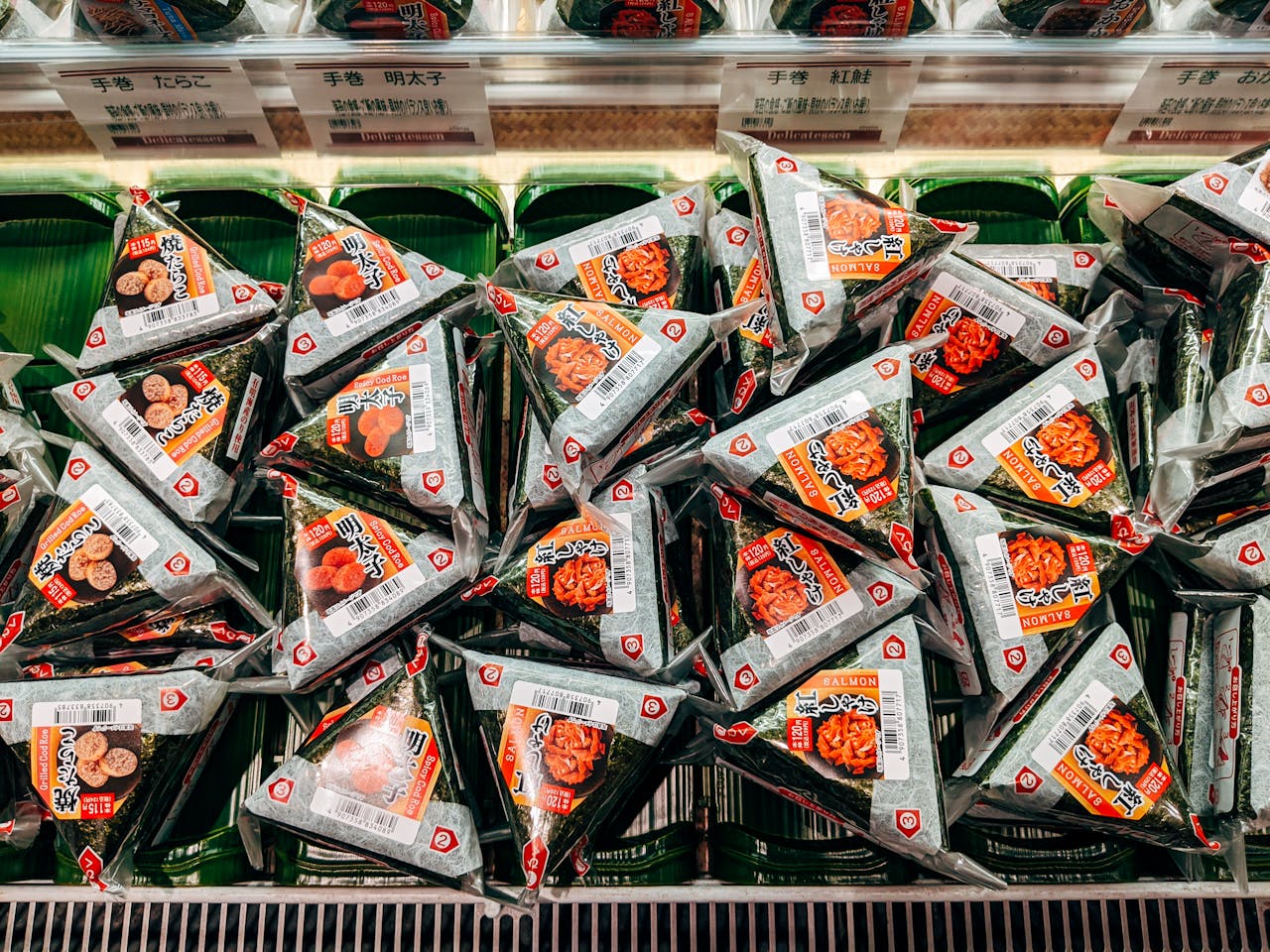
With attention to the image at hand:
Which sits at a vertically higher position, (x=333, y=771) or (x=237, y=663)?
(x=237, y=663)

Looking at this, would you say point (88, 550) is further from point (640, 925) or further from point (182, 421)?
point (640, 925)

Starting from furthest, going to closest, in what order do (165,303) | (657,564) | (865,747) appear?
(165,303) → (657,564) → (865,747)

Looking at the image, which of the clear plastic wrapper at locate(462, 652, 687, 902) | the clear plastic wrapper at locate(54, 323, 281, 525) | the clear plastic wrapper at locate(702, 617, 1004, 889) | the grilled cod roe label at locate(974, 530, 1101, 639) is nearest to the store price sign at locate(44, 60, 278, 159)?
the clear plastic wrapper at locate(54, 323, 281, 525)

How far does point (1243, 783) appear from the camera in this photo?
1237mm

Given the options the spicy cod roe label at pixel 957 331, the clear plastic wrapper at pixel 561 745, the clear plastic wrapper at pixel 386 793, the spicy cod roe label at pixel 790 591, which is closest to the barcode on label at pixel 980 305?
the spicy cod roe label at pixel 957 331

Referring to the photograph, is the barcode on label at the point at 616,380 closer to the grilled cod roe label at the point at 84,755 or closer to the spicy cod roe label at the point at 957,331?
the spicy cod roe label at the point at 957,331

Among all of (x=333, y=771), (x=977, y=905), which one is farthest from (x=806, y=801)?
(x=333, y=771)

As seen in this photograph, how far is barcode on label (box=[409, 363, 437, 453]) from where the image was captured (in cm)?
130

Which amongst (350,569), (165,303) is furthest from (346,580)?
(165,303)

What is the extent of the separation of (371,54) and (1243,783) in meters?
1.51

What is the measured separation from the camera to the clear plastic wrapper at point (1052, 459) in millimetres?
1337

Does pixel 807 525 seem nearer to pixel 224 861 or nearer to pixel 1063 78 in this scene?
pixel 1063 78

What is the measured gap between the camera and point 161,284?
Answer: 1.44 metres

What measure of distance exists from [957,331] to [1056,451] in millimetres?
232
